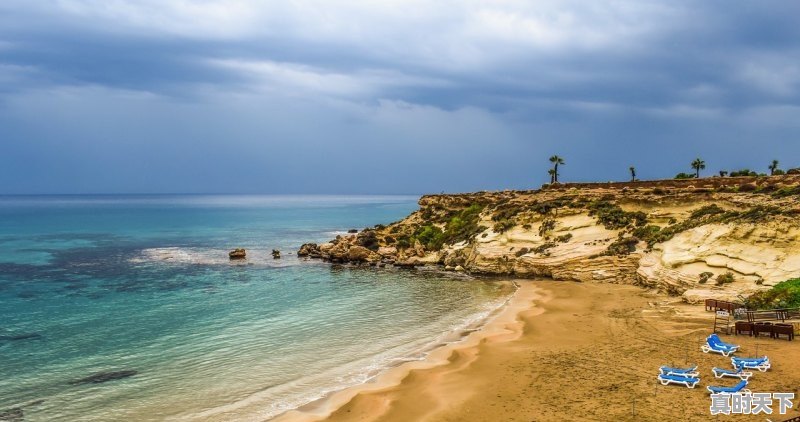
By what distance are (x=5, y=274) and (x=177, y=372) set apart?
120 feet

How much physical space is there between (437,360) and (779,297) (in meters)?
17.9

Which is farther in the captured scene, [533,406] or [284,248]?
[284,248]

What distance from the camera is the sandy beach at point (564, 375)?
15109 millimetres

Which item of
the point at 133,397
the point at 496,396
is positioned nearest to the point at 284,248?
the point at 133,397

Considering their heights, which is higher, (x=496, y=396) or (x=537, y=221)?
(x=537, y=221)

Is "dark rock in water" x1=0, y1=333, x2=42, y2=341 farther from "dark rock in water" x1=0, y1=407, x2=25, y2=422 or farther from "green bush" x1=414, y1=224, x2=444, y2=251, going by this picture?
"green bush" x1=414, y1=224, x2=444, y2=251

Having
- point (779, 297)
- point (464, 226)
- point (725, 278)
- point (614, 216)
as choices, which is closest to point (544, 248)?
point (614, 216)

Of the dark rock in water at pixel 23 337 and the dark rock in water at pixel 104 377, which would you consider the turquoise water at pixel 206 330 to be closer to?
the dark rock in water at pixel 23 337

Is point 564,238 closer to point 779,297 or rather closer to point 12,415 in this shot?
point 779,297

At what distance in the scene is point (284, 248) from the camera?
6775 centimetres

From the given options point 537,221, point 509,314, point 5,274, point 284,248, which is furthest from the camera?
point 284,248

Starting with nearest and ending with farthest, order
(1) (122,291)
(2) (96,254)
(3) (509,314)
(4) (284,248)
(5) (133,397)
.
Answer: (5) (133,397) < (3) (509,314) < (1) (122,291) < (2) (96,254) < (4) (284,248)

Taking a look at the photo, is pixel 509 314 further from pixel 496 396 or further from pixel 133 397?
pixel 133 397

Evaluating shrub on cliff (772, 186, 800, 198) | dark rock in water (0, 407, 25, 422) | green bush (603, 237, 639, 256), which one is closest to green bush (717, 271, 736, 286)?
green bush (603, 237, 639, 256)
